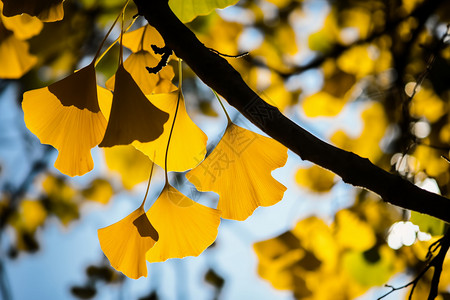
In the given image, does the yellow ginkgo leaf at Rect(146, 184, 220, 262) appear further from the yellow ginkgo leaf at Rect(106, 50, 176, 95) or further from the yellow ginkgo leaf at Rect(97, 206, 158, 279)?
the yellow ginkgo leaf at Rect(106, 50, 176, 95)

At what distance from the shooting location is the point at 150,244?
44 centimetres

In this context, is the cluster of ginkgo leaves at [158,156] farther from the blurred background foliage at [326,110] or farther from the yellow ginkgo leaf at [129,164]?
the yellow ginkgo leaf at [129,164]

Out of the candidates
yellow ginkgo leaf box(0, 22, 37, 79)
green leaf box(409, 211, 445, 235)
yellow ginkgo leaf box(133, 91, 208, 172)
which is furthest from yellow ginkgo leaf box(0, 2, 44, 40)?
green leaf box(409, 211, 445, 235)

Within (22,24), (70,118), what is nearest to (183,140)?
(70,118)

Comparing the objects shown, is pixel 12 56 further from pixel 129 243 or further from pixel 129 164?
pixel 129 164

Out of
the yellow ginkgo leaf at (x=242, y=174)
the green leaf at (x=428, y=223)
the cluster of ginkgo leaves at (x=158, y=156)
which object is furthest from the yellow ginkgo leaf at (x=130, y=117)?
the green leaf at (x=428, y=223)

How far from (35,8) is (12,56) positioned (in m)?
0.33

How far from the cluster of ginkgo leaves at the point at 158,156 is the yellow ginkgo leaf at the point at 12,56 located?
31cm

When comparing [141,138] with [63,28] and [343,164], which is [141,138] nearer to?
[343,164]

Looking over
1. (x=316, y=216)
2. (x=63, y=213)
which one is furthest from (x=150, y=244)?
(x=63, y=213)

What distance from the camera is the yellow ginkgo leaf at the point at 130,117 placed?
41cm

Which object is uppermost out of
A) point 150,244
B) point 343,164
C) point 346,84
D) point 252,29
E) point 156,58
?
point 252,29

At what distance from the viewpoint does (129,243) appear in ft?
1.53

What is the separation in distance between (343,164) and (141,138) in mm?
217
